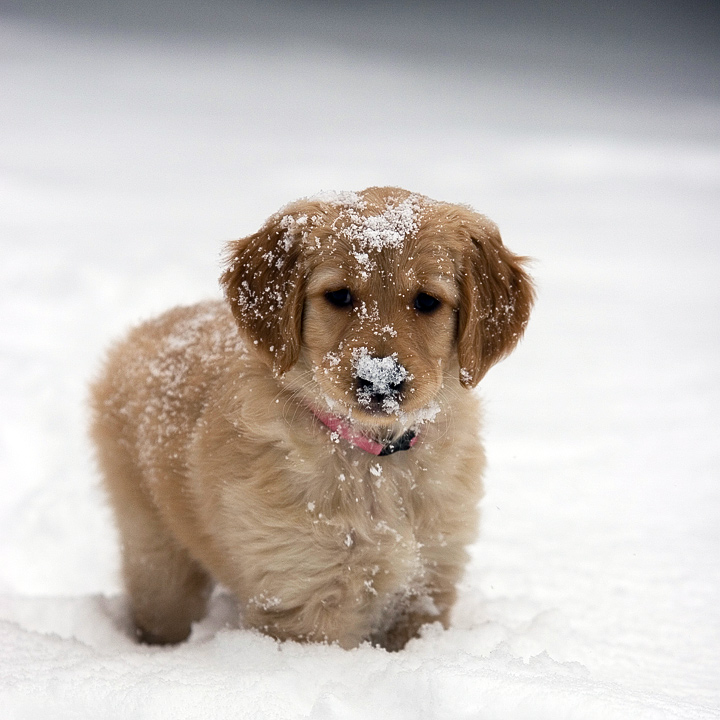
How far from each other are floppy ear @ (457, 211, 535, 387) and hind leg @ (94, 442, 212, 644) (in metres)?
1.61

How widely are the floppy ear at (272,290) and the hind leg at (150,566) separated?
1165 mm

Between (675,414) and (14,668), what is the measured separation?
4.89 m

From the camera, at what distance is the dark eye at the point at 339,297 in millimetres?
2572

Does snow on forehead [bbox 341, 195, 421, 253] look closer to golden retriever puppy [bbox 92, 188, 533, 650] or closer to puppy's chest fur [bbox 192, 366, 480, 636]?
golden retriever puppy [bbox 92, 188, 533, 650]

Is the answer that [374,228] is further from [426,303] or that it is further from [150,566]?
[150,566]

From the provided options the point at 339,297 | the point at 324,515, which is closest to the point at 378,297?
the point at 339,297

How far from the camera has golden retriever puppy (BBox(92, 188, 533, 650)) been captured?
2.52 meters

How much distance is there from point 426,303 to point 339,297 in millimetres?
297

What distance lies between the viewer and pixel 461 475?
293cm

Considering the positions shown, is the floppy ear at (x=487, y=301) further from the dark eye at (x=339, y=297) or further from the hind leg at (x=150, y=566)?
the hind leg at (x=150, y=566)

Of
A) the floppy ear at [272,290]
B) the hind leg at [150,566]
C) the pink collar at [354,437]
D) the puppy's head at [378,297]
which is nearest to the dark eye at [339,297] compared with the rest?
the puppy's head at [378,297]

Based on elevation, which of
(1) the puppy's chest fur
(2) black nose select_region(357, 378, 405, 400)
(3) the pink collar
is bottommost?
(1) the puppy's chest fur

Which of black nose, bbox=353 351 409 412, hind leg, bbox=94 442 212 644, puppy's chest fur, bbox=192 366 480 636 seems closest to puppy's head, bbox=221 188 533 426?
black nose, bbox=353 351 409 412

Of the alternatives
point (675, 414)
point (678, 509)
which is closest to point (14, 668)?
point (678, 509)
